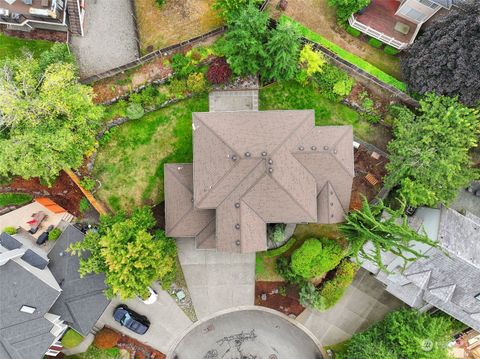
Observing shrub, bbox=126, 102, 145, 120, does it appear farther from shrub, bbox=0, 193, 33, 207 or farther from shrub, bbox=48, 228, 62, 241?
shrub, bbox=0, 193, 33, 207

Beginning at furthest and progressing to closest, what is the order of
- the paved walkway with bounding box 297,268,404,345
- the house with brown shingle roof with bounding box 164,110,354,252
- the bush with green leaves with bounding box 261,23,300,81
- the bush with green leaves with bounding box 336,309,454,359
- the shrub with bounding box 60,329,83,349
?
the paved walkway with bounding box 297,268,404,345
the shrub with bounding box 60,329,83,349
the bush with green leaves with bounding box 336,309,454,359
the bush with green leaves with bounding box 261,23,300,81
the house with brown shingle roof with bounding box 164,110,354,252

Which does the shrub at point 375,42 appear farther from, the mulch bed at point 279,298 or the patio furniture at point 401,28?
the mulch bed at point 279,298

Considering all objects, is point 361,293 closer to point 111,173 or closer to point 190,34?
point 111,173

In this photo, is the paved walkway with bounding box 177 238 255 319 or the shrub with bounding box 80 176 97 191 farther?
the paved walkway with bounding box 177 238 255 319

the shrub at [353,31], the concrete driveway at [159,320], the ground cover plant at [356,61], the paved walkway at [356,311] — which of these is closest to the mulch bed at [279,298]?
the paved walkway at [356,311]

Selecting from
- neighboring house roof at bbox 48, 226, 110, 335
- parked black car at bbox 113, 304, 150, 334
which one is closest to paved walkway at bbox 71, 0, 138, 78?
neighboring house roof at bbox 48, 226, 110, 335

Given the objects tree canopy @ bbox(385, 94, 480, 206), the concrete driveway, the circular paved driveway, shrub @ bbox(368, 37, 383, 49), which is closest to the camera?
tree canopy @ bbox(385, 94, 480, 206)

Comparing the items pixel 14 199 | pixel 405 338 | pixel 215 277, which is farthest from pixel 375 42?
pixel 14 199

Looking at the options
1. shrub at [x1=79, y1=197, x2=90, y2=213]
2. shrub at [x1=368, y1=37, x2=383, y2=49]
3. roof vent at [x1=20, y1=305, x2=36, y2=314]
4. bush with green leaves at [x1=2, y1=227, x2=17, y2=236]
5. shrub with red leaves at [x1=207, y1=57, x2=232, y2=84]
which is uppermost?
shrub at [x1=368, y1=37, x2=383, y2=49]
